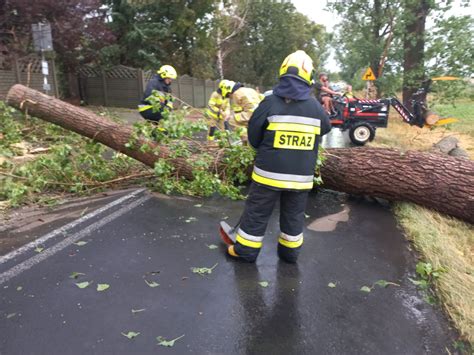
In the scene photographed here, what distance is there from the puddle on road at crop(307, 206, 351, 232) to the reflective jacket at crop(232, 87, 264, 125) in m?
2.89

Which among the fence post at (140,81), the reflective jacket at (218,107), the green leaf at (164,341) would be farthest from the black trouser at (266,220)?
the fence post at (140,81)

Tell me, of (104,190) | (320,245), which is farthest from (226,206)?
(104,190)

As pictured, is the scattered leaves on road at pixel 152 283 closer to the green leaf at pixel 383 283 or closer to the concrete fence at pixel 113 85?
the green leaf at pixel 383 283

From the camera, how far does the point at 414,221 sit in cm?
399

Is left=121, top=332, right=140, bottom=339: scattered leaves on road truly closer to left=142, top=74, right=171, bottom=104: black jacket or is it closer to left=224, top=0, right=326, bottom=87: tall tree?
left=142, top=74, right=171, bottom=104: black jacket

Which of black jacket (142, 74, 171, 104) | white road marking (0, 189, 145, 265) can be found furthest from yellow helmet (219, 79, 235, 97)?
white road marking (0, 189, 145, 265)

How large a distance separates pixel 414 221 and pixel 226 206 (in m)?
2.21

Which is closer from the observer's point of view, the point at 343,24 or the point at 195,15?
the point at 195,15

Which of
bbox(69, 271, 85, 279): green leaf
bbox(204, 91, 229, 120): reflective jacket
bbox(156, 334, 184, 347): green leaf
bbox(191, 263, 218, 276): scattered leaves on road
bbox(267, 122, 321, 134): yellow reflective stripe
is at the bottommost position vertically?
bbox(156, 334, 184, 347): green leaf

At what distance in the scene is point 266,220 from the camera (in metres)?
2.94

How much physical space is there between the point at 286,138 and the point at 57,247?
2.25 meters

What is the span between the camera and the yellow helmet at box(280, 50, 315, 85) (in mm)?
2693

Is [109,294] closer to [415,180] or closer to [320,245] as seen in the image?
[320,245]

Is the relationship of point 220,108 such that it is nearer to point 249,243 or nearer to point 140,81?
point 249,243
